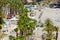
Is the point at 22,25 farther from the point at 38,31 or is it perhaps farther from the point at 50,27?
the point at 38,31

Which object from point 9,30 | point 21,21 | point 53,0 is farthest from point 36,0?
point 21,21

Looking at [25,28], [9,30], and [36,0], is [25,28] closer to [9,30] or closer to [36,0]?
[9,30]

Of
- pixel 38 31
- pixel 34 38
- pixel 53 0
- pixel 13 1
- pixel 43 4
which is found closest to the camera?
pixel 34 38

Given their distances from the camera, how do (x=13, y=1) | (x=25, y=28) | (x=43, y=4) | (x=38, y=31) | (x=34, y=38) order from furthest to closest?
(x=43, y=4), (x=13, y=1), (x=38, y=31), (x=34, y=38), (x=25, y=28)

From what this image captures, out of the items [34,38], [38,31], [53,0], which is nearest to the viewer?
[34,38]

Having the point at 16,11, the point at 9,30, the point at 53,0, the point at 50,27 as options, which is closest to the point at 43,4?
the point at 53,0

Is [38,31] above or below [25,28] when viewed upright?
below

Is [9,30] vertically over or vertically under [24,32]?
under

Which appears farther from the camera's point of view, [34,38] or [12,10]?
[12,10]

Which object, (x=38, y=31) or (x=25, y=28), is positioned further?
(x=38, y=31)
